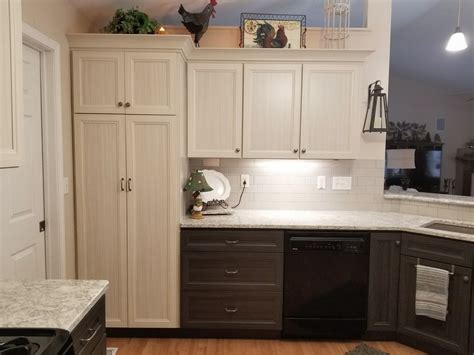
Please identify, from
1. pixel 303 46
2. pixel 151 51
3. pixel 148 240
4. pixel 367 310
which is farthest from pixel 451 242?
pixel 151 51

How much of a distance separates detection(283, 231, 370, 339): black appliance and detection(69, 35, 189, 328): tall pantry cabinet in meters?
0.91

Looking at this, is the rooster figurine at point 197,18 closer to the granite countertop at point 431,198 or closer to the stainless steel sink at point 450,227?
the granite countertop at point 431,198

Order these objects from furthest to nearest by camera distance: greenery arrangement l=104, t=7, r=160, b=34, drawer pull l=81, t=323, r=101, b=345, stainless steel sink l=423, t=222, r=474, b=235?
stainless steel sink l=423, t=222, r=474, b=235
greenery arrangement l=104, t=7, r=160, b=34
drawer pull l=81, t=323, r=101, b=345

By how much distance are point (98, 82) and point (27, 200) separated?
3.28 feet

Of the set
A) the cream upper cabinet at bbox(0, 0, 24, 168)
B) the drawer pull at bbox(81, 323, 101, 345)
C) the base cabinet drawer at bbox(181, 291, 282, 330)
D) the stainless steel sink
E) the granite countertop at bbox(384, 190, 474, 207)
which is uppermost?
the cream upper cabinet at bbox(0, 0, 24, 168)

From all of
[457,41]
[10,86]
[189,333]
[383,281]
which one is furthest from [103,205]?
[457,41]

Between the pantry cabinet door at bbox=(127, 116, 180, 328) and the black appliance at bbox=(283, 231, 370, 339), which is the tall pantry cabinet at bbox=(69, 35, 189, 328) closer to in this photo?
the pantry cabinet door at bbox=(127, 116, 180, 328)

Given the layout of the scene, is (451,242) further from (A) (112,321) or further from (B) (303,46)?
(A) (112,321)

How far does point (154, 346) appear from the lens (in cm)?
265

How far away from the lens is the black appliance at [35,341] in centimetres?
104

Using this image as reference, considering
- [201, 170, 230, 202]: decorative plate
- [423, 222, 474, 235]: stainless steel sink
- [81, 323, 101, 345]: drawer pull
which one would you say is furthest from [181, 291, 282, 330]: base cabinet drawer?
[423, 222, 474, 235]: stainless steel sink

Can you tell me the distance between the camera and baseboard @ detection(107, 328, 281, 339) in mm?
2738

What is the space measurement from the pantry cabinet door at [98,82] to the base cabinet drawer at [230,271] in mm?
1308

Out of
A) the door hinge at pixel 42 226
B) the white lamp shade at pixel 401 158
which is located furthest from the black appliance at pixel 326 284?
the door hinge at pixel 42 226
